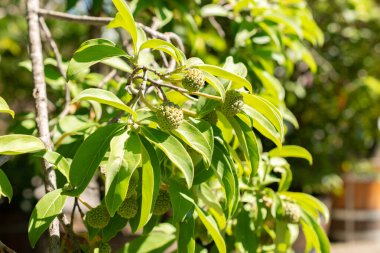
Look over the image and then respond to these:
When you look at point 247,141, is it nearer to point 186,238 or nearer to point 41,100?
point 186,238

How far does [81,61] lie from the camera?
2.82 feet

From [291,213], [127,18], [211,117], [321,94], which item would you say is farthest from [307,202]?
[321,94]

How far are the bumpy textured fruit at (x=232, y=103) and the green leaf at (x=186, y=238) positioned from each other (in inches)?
8.6

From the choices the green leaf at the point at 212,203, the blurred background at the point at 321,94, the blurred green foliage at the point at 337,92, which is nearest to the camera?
the green leaf at the point at 212,203

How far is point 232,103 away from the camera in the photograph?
34.2 inches

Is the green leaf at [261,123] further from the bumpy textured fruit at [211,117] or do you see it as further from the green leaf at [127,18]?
the green leaf at [127,18]

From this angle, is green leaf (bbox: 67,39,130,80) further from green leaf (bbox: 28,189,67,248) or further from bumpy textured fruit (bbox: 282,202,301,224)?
bumpy textured fruit (bbox: 282,202,301,224)

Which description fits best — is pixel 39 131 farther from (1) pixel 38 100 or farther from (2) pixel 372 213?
(2) pixel 372 213

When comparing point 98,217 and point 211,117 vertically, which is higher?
point 211,117

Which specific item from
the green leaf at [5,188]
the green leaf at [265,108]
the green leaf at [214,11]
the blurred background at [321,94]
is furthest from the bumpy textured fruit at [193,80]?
the blurred background at [321,94]

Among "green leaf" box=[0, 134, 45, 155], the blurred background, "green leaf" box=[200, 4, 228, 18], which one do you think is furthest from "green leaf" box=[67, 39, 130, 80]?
the blurred background

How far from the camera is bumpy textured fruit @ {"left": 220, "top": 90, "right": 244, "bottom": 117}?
0.87 m

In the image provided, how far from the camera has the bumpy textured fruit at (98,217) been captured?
0.91 metres

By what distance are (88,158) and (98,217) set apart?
0.13m
